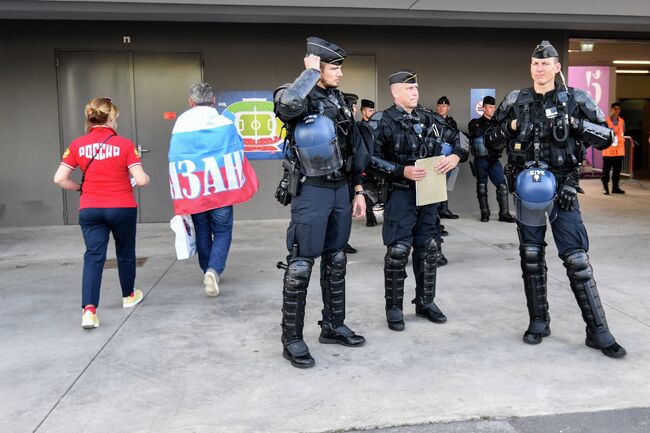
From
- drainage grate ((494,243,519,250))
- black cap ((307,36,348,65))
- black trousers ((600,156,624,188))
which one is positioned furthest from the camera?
black trousers ((600,156,624,188))

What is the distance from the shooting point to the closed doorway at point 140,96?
992 centimetres

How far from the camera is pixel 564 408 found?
11.4ft

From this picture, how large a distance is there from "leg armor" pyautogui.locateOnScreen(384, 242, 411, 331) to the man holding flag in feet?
5.46

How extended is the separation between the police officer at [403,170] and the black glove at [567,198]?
83cm

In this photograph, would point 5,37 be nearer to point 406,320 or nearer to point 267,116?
point 267,116

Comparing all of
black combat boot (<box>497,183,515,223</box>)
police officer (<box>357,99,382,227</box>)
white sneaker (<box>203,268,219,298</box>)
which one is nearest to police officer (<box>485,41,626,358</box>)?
police officer (<box>357,99,382,227</box>)

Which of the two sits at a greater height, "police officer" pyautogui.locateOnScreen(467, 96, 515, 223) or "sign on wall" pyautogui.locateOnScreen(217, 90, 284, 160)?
"sign on wall" pyautogui.locateOnScreen(217, 90, 284, 160)

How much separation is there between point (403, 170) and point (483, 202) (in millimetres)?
5675

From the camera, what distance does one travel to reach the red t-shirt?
4836 mm

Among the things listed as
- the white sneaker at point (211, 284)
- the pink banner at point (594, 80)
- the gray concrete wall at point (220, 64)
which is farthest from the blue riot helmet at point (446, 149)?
the pink banner at point (594, 80)

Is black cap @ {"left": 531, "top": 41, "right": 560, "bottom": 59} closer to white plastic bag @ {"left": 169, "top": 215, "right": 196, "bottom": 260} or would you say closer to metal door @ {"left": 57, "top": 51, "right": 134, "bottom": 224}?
white plastic bag @ {"left": 169, "top": 215, "right": 196, "bottom": 260}

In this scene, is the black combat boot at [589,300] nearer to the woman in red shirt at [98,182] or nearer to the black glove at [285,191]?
the black glove at [285,191]

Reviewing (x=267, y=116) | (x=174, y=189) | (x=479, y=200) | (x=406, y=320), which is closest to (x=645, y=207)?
(x=479, y=200)

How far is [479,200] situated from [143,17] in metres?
5.42
